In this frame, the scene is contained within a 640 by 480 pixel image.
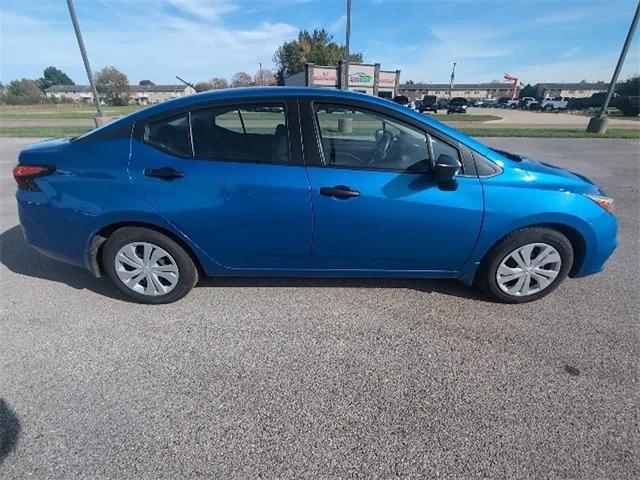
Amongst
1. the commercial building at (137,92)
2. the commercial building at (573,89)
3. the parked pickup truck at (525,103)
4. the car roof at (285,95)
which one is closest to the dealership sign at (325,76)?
the car roof at (285,95)

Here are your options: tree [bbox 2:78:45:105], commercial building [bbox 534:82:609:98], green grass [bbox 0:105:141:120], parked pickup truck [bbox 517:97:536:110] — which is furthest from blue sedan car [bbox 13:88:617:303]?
commercial building [bbox 534:82:609:98]

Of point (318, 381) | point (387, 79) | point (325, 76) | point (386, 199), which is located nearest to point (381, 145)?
point (386, 199)

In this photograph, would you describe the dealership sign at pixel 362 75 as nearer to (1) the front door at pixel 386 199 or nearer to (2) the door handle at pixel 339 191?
(1) the front door at pixel 386 199

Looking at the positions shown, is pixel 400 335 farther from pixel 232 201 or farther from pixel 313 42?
pixel 313 42

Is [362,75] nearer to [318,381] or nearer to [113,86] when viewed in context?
[318,381]

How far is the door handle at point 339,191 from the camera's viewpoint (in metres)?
2.45

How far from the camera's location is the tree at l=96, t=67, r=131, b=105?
74.1 m

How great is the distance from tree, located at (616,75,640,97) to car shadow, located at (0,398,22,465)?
217 ft

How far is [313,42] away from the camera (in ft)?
225

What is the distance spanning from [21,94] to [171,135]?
Answer: 9006 cm

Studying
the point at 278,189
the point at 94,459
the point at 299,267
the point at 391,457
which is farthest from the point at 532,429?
the point at 94,459

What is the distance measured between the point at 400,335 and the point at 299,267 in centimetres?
93

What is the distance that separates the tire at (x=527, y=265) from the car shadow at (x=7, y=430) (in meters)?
3.12

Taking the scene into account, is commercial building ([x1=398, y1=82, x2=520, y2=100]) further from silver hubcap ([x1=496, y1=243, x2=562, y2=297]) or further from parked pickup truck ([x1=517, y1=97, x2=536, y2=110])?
silver hubcap ([x1=496, y1=243, x2=562, y2=297])
